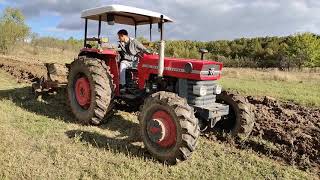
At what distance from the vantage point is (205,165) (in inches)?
232

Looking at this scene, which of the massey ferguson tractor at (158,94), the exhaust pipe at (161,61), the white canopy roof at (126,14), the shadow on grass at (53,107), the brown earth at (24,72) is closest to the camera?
the massey ferguson tractor at (158,94)

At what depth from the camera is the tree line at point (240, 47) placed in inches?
1257

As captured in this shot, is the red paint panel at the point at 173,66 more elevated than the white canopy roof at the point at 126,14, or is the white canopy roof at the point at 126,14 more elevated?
the white canopy roof at the point at 126,14

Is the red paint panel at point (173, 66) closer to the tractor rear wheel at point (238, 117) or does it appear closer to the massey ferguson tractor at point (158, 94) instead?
the massey ferguson tractor at point (158, 94)

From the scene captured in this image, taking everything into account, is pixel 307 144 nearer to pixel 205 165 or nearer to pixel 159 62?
pixel 205 165

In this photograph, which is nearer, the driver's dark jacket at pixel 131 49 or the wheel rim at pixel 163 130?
the wheel rim at pixel 163 130

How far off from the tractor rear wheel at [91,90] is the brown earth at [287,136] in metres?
2.15

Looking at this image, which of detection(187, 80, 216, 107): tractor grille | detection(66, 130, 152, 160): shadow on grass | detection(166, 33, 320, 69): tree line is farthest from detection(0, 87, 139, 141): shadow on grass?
detection(166, 33, 320, 69): tree line

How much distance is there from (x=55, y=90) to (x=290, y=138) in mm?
5628

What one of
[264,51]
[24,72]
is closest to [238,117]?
→ [24,72]

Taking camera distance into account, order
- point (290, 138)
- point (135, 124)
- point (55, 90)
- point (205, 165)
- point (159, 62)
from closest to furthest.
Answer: point (205, 165) < point (159, 62) < point (290, 138) < point (135, 124) < point (55, 90)

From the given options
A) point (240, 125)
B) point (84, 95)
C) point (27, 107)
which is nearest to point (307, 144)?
point (240, 125)

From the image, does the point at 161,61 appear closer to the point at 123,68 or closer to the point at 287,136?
the point at 123,68

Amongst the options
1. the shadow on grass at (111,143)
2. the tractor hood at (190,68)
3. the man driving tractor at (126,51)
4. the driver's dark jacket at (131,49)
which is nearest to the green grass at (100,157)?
the shadow on grass at (111,143)
